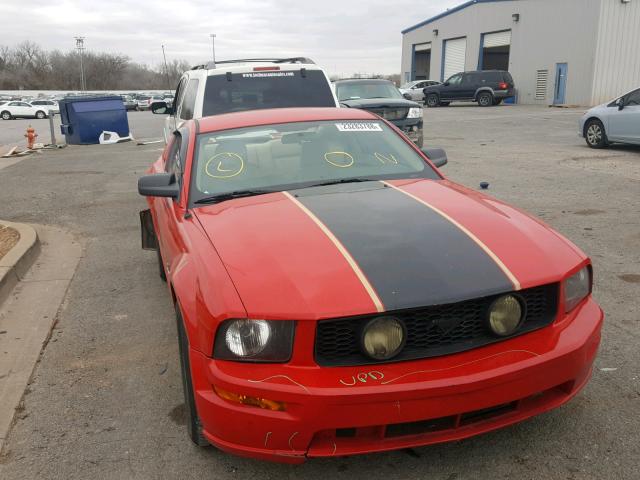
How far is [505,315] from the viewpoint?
2.52m

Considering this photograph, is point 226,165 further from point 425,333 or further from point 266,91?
point 266,91

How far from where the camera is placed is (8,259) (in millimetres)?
5777

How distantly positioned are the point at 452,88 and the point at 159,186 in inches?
1275

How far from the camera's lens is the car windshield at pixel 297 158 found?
375cm

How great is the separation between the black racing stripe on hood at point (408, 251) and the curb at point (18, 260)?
323cm

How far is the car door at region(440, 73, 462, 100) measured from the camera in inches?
1333

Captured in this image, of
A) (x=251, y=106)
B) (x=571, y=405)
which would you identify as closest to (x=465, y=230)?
(x=571, y=405)

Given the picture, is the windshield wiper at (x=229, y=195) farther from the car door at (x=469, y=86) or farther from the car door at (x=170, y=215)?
the car door at (x=469, y=86)

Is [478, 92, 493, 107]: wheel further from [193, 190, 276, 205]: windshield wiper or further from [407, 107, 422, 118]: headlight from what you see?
[193, 190, 276, 205]: windshield wiper

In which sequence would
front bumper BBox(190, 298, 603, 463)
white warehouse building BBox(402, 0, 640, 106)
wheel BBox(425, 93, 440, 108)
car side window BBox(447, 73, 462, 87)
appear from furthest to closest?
wheel BBox(425, 93, 440, 108), car side window BBox(447, 73, 462, 87), white warehouse building BBox(402, 0, 640, 106), front bumper BBox(190, 298, 603, 463)

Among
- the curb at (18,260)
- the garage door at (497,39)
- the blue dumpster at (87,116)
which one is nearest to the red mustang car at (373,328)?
the curb at (18,260)

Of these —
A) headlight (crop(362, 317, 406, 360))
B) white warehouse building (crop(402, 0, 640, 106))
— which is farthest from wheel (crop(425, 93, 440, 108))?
headlight (crop(362, 317, 406, 360))

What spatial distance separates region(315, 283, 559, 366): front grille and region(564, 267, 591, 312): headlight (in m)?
0.26

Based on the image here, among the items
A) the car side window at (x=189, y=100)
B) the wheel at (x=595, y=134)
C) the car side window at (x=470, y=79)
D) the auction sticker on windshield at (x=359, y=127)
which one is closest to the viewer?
the auction sticker on windshield at (x=359, y=127)
